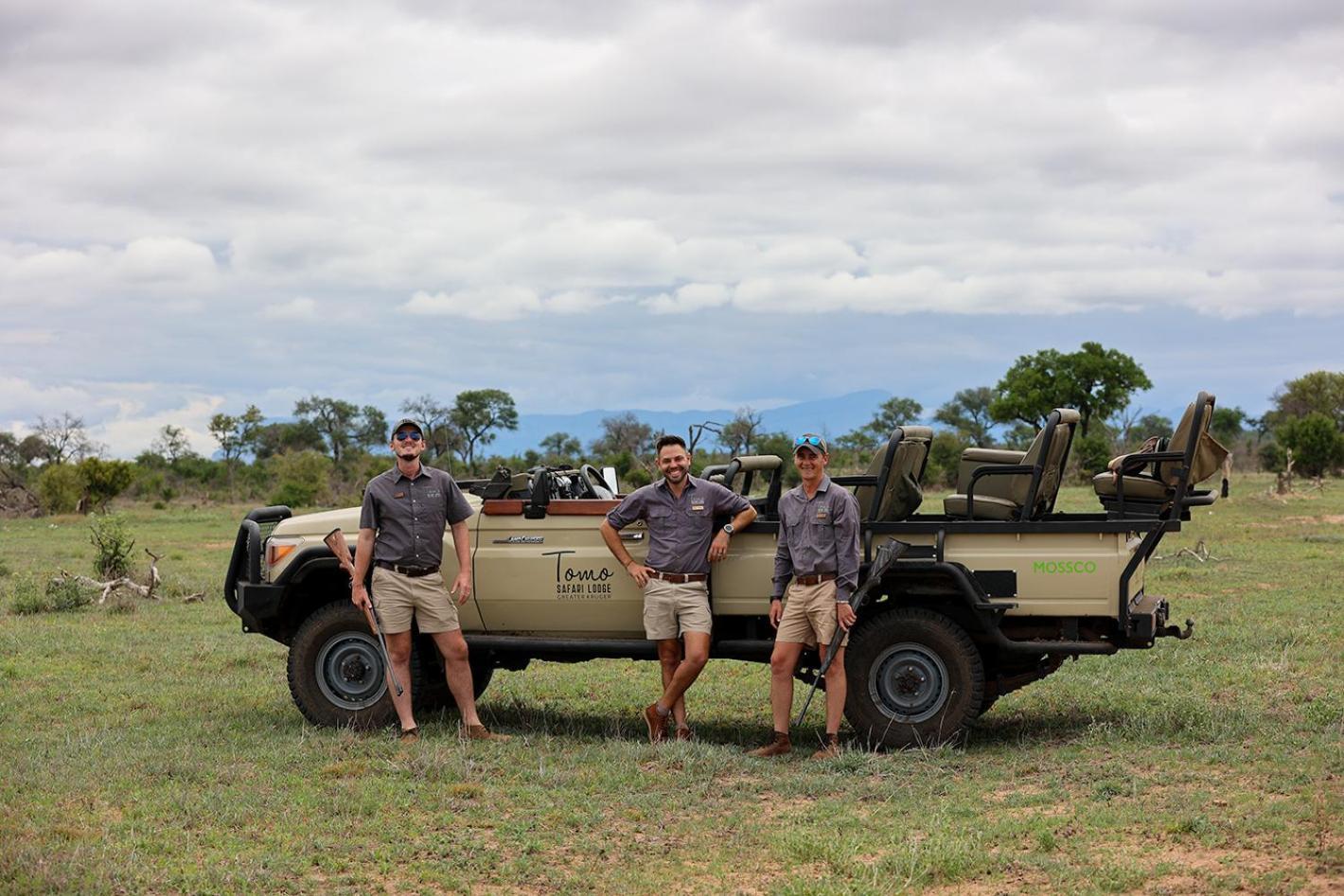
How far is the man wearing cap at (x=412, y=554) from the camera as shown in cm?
871

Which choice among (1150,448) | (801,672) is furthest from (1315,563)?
(801,672)

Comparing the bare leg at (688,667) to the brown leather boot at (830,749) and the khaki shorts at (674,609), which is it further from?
the brown leather boot at (830,749)

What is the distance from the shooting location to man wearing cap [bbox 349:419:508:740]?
28.6 ft

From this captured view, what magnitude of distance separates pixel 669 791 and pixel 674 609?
1.24 metres

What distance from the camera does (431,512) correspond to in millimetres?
8750

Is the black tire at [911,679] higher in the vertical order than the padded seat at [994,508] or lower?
lower

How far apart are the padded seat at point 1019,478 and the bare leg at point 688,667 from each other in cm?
175

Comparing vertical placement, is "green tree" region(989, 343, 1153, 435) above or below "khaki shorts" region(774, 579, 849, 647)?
above

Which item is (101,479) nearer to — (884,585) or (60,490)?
(60,490)

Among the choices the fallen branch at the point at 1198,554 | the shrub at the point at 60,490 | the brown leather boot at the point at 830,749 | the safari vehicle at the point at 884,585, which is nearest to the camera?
the brown leather boot at the point at 830,749

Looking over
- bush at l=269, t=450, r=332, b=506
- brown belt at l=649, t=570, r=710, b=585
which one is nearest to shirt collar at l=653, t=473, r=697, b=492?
brown belt at l=649, t=570, r=710, b=585

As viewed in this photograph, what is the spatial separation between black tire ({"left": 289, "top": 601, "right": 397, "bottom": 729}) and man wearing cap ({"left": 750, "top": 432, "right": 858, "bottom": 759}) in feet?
8.17

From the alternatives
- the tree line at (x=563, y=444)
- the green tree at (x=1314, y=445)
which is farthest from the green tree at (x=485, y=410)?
the green tree at (x=1314, y=445)

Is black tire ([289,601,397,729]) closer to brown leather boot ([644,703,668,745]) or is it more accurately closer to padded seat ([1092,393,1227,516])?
brown leather boot ([644,703,668,745])
